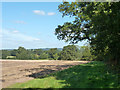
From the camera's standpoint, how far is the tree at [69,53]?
181 ft

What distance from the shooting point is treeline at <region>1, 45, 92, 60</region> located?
54.5 m

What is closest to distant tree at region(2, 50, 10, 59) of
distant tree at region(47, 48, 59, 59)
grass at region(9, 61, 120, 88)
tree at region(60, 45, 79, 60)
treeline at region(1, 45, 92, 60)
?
treeline at region(1, 45, 92, 60)

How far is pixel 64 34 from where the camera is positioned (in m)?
19.9

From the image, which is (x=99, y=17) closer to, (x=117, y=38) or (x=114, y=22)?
(x=114, y=22)

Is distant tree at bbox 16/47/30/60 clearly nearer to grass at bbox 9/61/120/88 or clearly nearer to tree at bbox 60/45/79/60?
tree at bbox 60/45/79/60

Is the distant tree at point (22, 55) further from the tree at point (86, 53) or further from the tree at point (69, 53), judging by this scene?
the tree at point (86, 53)

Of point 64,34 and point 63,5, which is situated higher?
point 63,5

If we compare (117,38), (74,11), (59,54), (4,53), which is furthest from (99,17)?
(4,53)

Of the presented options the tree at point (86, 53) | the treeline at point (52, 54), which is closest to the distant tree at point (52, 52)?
the treeline at point (52, 54)

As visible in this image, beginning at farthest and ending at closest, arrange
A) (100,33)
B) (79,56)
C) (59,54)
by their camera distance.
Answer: (59,54) → (79,56) → (100,33)

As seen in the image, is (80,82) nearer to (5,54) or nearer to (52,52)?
(52,52)

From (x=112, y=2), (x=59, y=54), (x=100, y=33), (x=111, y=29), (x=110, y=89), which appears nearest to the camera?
(x=110, y=89)

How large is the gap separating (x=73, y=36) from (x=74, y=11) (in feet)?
12.5

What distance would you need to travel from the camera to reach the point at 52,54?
203 feet
